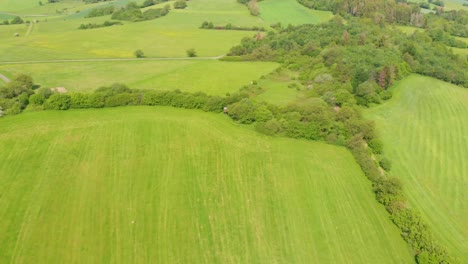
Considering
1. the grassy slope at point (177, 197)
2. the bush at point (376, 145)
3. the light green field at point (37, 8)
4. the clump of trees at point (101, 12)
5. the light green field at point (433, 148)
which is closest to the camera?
the grassy slope at point (177, 197)

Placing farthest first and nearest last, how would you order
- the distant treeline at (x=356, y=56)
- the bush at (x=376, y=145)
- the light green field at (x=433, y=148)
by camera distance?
the distant treeline at (x=356, y=56) < the bush at (x=376, y=145) < the light green field at (x=433, y=148)

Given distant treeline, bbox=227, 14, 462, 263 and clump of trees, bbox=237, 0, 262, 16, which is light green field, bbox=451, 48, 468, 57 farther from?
clump of trees, bbox=237, 0, 262, 16

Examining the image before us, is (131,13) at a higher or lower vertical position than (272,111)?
higher

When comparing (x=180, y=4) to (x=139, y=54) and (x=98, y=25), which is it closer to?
(x=98, y=25)

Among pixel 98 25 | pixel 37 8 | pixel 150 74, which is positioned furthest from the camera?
pixel 37 8

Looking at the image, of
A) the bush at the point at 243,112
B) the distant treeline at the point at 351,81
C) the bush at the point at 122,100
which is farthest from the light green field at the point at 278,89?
the bush at the point at 122,100

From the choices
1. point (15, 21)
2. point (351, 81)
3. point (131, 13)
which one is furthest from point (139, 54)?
point (15, 21)

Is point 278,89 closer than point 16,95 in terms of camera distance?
No

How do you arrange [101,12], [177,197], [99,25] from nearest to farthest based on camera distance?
[177,197], [99,25], [101,12]

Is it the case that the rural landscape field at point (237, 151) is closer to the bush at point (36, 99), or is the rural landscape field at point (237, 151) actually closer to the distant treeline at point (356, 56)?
the bush at point (36, 99)
